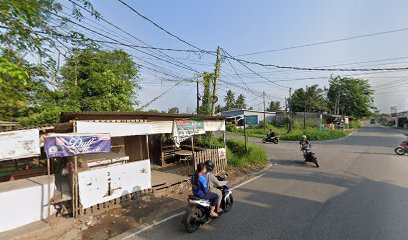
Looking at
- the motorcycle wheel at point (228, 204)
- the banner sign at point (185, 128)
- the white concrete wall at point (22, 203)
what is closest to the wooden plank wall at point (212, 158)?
the banner sign at point (185, 128)

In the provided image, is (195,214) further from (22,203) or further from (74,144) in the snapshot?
(22,203)

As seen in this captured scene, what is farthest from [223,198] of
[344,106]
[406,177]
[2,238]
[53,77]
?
[344,106]

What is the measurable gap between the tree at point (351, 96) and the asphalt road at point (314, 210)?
59520mm

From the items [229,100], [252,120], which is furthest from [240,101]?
[252,120]

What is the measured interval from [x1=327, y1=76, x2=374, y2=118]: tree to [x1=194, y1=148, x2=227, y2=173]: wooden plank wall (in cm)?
5977

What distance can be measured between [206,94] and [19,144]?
11.0m

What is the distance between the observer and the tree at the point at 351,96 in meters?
61.2

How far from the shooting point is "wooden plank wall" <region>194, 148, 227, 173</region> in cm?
922

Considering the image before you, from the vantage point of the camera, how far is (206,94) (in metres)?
14.8

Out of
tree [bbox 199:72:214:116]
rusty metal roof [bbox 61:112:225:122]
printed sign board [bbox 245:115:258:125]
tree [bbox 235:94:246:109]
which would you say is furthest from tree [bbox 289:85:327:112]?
rusty metal roof [bbox 61:112:225:122]

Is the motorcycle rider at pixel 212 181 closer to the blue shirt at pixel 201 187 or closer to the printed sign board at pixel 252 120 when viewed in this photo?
the blue shirt at pixel 201 187

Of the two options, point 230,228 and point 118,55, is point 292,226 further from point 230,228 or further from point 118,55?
point 118,55

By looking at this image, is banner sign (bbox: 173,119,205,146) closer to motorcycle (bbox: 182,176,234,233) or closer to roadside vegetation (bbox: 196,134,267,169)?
roadside vegetation (bbox: 196,134,267,169)

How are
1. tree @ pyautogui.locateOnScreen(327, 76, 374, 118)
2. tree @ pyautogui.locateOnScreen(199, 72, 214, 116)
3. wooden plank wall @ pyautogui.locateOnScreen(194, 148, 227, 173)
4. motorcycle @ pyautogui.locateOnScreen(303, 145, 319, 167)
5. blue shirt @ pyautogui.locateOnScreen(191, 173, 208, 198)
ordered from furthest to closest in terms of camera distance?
tree @ pyautogui.locateOnScreen(327, 76, 374, 118)
tree @ pyautogui.locateOnScreen(199, 72, 214, 116)
motorcycle @ pyautogui.locateOnScreen(303, 145, 319, 167)
wooden plank wall @ pyautogui.locateOnScreen(194, 148, 227, 173)
blue shirt @ pyautogui.locateOnScreen(191, 173, 208, 198)
